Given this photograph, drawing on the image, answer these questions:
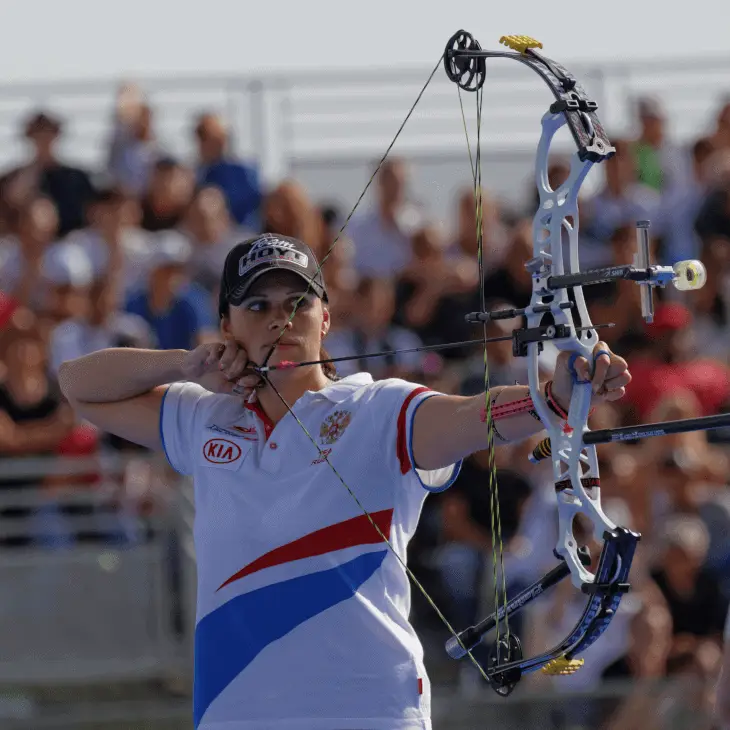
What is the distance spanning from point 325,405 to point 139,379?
562 mm

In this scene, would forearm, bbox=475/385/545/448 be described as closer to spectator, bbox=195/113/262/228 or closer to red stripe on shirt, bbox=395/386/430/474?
red stripe on shirt, bbox=395/386/430/474

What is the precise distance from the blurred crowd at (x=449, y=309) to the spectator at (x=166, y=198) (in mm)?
12

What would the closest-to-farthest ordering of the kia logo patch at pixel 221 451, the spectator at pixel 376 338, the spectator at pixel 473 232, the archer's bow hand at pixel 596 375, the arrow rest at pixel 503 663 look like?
the archer's bow hand at pixel 596 375 < the arrow rest at pixel 503 663 < the kia logo patch at pixel 221 451 < the spectator at pixel 376 338 < the spectator at pixel 473 232

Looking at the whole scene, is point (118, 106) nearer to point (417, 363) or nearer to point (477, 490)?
point (417, 363)

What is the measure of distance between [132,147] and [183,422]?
212 inches

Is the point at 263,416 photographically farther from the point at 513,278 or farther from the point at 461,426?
the point at 513,278

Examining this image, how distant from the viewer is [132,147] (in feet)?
29.4

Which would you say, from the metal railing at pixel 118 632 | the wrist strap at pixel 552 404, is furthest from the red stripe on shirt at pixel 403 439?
the metal railing at pixel 118 632

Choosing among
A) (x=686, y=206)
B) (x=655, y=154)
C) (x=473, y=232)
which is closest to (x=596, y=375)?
(x=473, y=232)

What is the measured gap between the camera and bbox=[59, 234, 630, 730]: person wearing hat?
334 centimetres

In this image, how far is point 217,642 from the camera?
3.48 metres

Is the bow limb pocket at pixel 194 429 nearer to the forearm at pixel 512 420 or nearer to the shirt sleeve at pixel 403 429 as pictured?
the shirt sleeve at pixel 403 429

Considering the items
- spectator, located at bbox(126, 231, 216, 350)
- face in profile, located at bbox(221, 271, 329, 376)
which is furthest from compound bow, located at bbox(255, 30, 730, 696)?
spectator, located at bbox(126, 231, 216, 350)

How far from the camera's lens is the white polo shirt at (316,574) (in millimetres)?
3346
